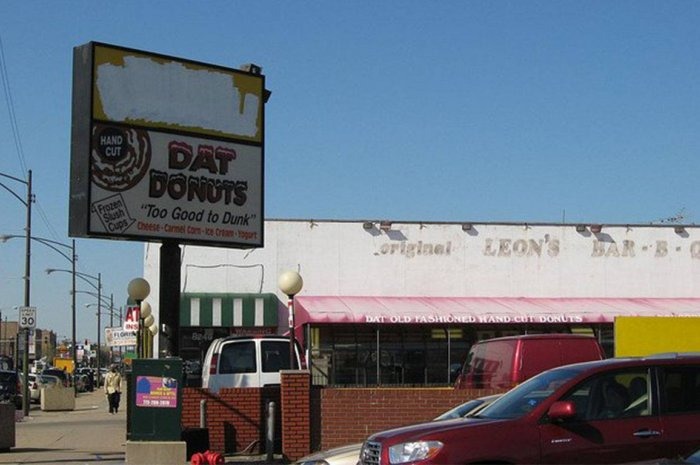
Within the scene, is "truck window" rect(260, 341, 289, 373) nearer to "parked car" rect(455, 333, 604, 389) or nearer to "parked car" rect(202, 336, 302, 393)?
"parked car" rect(202, 336, 302, 393)

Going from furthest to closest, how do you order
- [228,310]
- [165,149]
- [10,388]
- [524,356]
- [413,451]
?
[10,388] < [228,310] < [165,149] < [524,356] < [413,451]

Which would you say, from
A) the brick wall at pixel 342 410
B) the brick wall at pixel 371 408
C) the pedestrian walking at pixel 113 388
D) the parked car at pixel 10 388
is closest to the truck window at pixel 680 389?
the brick wall at pixel 342 410

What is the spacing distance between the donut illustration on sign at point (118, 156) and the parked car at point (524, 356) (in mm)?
6404

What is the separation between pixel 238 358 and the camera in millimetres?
18531

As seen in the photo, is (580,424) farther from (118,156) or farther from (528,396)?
(118,156)

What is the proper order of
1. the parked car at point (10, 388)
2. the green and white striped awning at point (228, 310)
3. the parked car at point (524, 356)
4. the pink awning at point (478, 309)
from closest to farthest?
the parked car at point (524, 356)
the pink awning at point (478, 309)
the green and white striped awning at point (228, 310)
the parked car at point (10, 388)

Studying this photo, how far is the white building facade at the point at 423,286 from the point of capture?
2997 centimetres

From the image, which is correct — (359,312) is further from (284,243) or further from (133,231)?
(133,231)

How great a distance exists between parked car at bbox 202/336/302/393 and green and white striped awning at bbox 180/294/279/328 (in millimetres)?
11507

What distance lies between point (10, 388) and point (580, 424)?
103ft

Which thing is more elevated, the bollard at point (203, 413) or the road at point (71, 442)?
the bollard at point (203, 413)

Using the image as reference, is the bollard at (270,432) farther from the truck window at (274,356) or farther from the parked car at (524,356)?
the parked car at (524,356)

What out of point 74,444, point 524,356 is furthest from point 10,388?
point 524,356

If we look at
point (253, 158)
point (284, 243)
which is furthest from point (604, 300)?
point (253, 158)
